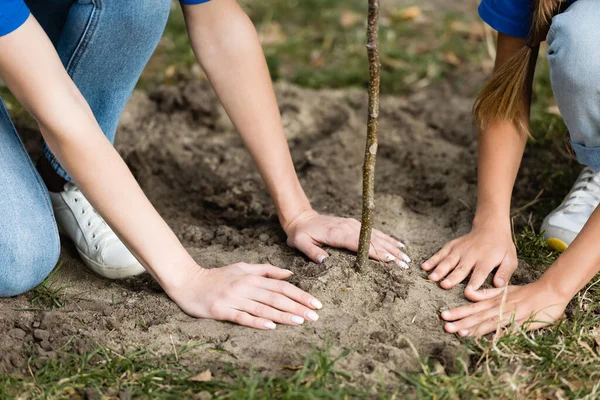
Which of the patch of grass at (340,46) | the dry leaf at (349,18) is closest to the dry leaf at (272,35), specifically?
the patch of grass at (340,46)

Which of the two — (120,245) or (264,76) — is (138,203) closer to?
(120,245)

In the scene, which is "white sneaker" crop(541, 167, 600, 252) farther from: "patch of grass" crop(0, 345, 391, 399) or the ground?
"patch of grass" crop(0, 345, 391, 399)

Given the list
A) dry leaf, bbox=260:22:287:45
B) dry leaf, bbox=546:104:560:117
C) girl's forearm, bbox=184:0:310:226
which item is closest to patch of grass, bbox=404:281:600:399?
girl's forearm, bbox=184:0:310:226

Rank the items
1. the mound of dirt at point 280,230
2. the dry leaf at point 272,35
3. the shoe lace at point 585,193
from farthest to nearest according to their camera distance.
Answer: the dry leaf at point 272,35, the shoe lace at point 585,193, the mound of dirt at point 280,230

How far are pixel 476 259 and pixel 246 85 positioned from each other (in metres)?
0.94

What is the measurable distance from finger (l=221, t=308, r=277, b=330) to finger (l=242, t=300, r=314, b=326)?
1cm

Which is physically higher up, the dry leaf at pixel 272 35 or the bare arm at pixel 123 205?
the bare arm at pixel 123 205

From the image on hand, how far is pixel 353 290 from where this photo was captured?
219cm

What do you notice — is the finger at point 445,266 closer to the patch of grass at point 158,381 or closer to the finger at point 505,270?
the finger at point 505,270

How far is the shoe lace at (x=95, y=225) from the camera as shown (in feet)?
8.39

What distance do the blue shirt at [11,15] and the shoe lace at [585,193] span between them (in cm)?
191

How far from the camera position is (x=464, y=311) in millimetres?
2133

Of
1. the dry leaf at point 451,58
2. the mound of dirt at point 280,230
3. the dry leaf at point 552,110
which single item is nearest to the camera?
the mound of dirt at point 280,230

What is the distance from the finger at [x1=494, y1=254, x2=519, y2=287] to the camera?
2266 mm
